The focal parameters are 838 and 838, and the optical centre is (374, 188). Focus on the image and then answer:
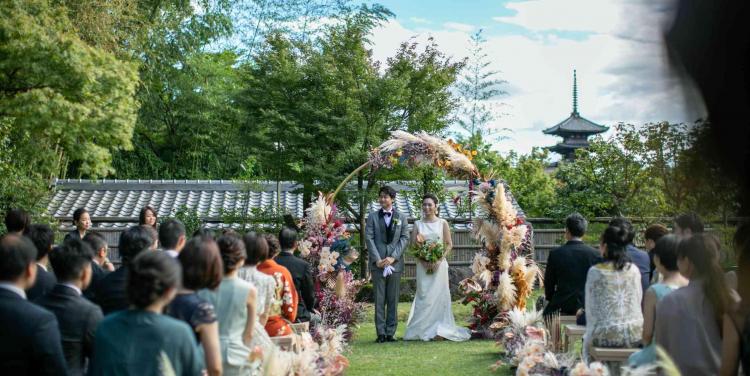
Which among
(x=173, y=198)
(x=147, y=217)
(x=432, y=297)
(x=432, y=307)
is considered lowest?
(x=432, y=307)

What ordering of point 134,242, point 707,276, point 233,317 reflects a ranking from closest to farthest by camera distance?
1. point 707,276
2. point 233,317
3. point 134,242

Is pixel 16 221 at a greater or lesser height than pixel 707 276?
greater

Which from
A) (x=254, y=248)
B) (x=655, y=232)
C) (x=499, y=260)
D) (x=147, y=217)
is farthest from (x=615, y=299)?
(x=147, y=217)

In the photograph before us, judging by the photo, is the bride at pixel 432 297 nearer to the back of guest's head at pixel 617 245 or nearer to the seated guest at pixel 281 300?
the seated guest at pixel 281 300

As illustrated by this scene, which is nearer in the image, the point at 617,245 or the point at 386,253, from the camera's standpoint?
the point at 617,245

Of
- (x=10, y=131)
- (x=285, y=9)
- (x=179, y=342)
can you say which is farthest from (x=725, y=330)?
(x=285, y=9)

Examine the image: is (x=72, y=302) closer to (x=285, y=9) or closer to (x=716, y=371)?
(x=716, y=371)

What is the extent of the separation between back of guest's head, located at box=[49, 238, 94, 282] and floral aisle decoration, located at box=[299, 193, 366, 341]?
6278 millimetres

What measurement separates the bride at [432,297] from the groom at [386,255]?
11.8 inches

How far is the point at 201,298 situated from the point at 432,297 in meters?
7.27

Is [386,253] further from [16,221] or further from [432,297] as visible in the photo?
[16,221]

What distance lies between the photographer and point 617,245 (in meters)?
5.94

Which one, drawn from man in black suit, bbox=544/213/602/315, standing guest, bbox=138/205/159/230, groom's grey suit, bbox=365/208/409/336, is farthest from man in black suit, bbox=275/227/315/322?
groom's grey suit, bbox=365/208/409/336

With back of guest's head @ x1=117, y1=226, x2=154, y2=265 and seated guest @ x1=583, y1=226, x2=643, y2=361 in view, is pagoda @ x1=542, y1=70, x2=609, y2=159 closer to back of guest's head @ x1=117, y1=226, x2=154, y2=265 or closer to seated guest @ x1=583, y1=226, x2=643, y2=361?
seated guest @ x1=583, y1=226, x2=643, y2=361
